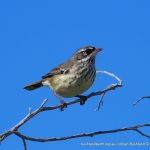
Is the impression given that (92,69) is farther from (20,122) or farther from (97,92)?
(20,122)

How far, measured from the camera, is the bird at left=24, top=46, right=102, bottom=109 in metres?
7.85

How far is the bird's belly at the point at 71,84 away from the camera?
780 centimetres

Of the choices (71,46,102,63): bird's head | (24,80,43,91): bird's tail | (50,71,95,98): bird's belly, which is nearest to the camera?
(50,71,95,98): bird's belly

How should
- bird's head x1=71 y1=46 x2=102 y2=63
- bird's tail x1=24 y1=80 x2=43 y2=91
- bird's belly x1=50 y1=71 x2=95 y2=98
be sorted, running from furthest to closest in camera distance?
bird's tail x1=24 y1=80 x2=43 y2=91
bird's head x1=71 y1=46 x2=102 y2=63
bird's belly x1=50 y1=71 x2=95 y2=98

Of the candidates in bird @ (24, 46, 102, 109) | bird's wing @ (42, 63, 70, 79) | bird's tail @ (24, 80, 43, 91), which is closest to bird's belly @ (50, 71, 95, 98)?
bird @ (24, 46, 102, 109)

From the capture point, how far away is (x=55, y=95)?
8414 millimetres

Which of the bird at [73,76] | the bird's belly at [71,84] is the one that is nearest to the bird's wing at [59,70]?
the bird at [73,76]

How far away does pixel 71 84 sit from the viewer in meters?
7.93

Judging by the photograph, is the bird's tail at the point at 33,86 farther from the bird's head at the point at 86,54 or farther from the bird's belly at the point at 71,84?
the bird's head at the point at 86,54

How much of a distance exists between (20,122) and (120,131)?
38.3 inches

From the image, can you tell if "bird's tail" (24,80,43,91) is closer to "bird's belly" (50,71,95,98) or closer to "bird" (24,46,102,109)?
"bird" (24,46,102,109)

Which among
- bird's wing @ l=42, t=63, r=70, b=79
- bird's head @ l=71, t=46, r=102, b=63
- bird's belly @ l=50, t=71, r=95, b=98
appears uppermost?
bird's head @ l=71, t=46, r=102, b=63

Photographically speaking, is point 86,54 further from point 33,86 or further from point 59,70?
point 33,86

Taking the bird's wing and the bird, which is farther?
the bird's wing
